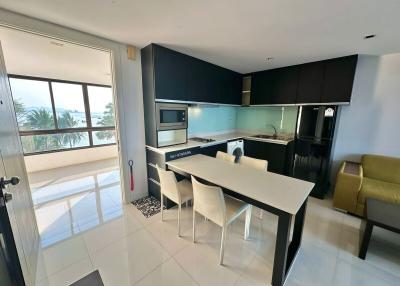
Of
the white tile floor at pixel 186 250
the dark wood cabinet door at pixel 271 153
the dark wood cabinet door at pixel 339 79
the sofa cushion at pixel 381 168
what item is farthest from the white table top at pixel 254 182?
the dark wood cabinet door at pixel 339 79

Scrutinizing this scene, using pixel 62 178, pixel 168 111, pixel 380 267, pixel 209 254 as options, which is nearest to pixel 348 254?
pixel 380 267

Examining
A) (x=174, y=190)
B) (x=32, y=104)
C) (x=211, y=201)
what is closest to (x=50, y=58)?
(x=32, y=104)

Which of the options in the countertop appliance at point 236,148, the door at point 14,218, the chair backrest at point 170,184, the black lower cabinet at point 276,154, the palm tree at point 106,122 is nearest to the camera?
the door at point 14,218

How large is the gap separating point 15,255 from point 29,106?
4263 millimetres

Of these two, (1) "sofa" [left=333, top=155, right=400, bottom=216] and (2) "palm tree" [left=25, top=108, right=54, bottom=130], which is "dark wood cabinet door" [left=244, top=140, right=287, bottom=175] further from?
(2) "palm tree" [left=25, top=108, right=54, bottom=130]

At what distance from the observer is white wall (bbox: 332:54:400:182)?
252 cm

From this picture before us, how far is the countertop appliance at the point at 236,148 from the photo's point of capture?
11.3 ft

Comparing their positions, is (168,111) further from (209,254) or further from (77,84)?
(77,84)

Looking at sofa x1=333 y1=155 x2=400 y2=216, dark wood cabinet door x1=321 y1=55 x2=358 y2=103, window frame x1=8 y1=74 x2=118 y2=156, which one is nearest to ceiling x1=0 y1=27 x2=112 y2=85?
window frame x1=8 y1=74 x2=118 y2=156

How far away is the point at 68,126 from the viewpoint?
14.2 ft

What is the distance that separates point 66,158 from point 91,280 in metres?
3.82

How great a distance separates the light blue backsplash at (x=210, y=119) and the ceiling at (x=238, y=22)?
1.33 metres

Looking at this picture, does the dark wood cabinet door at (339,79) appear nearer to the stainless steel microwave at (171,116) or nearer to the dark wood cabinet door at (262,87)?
the dark wood cabinet door at (262,87)

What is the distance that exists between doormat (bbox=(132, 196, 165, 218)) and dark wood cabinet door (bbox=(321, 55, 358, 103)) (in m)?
3.27
